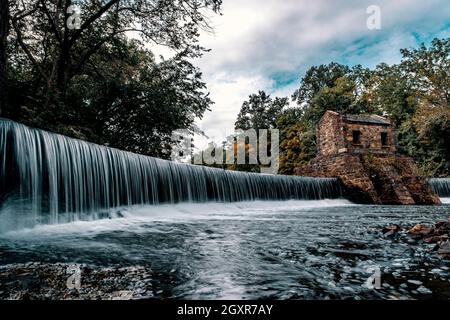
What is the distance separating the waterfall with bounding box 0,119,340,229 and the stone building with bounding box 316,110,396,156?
11.5 m

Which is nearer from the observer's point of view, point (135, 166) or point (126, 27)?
point (135, 166)

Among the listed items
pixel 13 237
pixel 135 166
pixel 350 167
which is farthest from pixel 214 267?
pixel 350 167

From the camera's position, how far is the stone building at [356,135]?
62.6ft

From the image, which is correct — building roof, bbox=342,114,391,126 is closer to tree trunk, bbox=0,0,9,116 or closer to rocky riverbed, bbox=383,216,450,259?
rocky riverbed, bbox=383,216,450,259

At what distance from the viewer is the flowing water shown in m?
1.70

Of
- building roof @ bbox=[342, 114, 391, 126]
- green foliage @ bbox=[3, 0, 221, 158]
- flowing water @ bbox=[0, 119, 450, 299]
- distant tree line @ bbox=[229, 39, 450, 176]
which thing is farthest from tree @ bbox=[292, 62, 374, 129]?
flowing water @ bbox=[0, 119, 450, 299]

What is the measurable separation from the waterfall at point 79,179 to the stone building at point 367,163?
29.4 feet

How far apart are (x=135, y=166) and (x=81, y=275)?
6.03 meters

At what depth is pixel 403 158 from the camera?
1834cm

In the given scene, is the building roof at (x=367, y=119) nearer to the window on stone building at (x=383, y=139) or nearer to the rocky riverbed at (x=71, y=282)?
the window on stone building at (x=383, y=139)

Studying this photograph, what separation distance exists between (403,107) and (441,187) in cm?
1281

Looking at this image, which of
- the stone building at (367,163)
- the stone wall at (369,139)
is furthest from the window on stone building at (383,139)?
the stone wall at (369,139)

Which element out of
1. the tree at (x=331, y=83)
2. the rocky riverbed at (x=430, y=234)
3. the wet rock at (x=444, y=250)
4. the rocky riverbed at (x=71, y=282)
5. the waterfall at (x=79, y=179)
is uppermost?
the tree at (x=331, y=83)

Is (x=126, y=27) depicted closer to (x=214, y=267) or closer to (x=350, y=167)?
(x=214, y=267)
